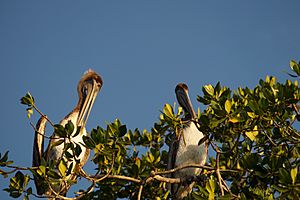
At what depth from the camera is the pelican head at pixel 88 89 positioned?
9523 mm

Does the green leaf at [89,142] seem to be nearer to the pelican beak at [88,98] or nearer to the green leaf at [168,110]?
the green leaf at [168,110]

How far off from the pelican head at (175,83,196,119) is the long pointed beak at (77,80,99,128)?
1437 mm

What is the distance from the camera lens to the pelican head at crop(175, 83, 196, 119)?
885cm

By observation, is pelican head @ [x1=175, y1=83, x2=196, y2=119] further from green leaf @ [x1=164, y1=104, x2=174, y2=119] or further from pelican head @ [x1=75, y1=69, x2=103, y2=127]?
green leaf @ [x1=164, y1=104, x2=174, y2=119]

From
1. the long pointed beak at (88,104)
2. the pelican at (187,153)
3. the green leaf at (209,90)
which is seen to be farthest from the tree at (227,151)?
the long pointed beak at (88,104)

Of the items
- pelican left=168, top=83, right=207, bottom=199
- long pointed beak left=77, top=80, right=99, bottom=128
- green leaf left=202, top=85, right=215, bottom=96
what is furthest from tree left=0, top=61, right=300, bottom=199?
long pointed beak left=77, top=80, right=99, bottom=128

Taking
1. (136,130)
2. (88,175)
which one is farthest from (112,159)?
(136,130)

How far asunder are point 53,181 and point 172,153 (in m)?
2.47

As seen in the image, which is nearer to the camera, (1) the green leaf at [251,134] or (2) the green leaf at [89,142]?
(2) the green leaf at [89,142]

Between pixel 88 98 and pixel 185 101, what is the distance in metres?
1.69

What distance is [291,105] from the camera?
20.6 ft

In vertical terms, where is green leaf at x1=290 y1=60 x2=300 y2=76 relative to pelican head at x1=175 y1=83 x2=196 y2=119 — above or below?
below

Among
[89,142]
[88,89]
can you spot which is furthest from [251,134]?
[88,89]

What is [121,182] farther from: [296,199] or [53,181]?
[296,199]
